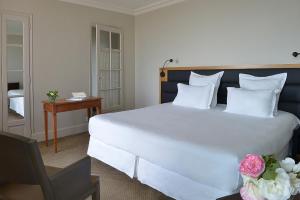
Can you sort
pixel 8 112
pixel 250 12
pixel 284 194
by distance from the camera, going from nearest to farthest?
pixel 284 194 < pixel 250 12 < pixel 8 112

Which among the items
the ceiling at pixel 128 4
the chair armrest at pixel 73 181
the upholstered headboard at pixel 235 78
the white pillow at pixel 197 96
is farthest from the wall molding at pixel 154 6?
the chair armrest at pixel 73 181

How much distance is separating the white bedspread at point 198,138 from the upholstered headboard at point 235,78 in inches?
10.3

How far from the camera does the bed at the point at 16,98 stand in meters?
3.65

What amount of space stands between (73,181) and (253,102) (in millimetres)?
2196

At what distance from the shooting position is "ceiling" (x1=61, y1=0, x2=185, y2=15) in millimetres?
4410

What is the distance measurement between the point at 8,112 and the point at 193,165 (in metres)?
3.12

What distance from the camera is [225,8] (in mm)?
3689

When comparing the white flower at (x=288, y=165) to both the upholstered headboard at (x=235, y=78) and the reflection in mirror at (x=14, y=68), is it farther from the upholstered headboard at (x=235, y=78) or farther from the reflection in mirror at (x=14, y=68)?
the reflection in mirror at (x=14, y=68)

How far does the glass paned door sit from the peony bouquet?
4008 millimetres

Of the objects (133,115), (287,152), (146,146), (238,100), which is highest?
(238,100)

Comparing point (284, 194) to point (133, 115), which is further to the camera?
point (133, 115)

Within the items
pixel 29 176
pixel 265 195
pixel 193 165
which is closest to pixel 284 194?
pixel 265 195

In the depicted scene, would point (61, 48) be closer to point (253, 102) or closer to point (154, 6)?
point (154, 6)

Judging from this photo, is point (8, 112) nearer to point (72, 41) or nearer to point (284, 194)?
point (72, 41)
